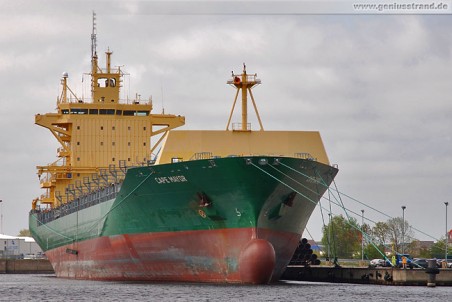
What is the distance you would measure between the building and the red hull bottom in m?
69.7

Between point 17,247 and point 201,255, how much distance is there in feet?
288

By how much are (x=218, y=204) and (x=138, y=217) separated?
6.20 m

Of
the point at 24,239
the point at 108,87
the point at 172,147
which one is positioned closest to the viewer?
the point at 172,147

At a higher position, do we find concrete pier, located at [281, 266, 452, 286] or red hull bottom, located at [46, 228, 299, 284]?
red hull bottom, located at [46, 228, 299, 284]

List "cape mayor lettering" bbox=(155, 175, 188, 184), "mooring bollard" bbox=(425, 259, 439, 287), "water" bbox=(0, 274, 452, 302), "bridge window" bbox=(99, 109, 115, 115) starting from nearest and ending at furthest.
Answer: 1. "water" bbox=(0, 274, 452, 302)
2. "mooring bollard" bbox=(425, 259, 439, 287)
3. "cape mayor lettering" bbox=(155, 175, 188, 184)
4. "bridge window" bbox=(99, 109, 115, 115)

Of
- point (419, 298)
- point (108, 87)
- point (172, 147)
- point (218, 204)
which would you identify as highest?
point (108, 87)

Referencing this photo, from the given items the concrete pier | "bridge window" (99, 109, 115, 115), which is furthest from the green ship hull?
"bridge window" (99, 109, 115, 115)

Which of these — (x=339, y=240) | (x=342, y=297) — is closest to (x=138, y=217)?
(x=342, y=297)

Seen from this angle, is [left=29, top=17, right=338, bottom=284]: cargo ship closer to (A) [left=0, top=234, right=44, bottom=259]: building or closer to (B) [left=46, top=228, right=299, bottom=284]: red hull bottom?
(B) [left=46, top=228, right=299, bottom=284]: red hull bottom

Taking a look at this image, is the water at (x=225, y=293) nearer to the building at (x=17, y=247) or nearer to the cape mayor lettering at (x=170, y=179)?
the cape mayor lettering at (x=170, y=179)

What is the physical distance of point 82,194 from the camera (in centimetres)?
6681

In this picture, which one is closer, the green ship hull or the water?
the water

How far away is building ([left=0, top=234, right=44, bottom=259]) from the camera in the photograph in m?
127

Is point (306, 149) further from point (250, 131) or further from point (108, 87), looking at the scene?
point (108, 87)
